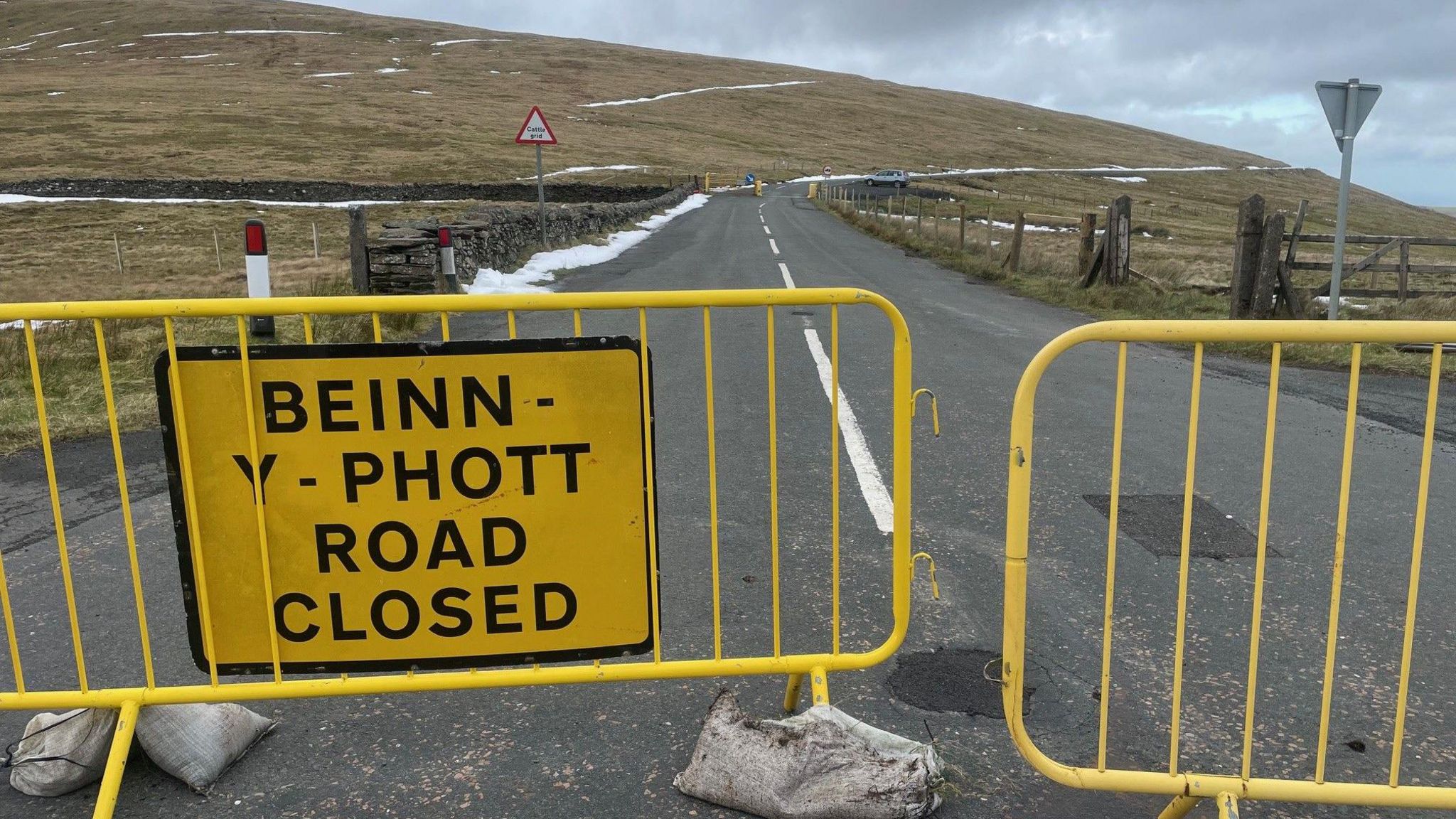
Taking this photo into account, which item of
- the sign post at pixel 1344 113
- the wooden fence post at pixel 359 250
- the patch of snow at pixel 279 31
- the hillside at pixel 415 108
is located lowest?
the wooden fence post at pixel 359 250

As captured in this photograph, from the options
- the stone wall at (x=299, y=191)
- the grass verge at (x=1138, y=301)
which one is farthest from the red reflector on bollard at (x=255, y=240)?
the stone wall at (x=299, y=191)

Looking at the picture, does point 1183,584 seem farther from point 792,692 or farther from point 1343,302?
point 1343,302

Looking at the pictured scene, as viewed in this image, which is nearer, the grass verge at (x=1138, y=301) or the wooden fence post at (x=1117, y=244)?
the grass verge at (x=1138, y=301)

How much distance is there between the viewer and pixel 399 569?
288cm

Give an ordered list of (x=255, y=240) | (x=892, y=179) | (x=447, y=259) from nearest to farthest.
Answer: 1. (x=255, y=240)
2. (x=447, y=259)
3. (x=892, y=179)

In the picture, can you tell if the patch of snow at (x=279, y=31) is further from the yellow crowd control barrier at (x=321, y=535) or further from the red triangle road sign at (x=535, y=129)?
the yellow crowd control barrier at (x=321, y=535)

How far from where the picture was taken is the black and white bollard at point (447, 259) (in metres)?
12.6

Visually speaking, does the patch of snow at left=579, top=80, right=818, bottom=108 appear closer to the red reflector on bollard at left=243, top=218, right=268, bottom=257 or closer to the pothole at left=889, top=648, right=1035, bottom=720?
the red reflector on bollard at left=243, top=218, right=268, bottom=257

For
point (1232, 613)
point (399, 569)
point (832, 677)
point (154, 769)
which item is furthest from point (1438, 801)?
point (154, 769)

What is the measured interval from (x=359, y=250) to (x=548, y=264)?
5.57 meters

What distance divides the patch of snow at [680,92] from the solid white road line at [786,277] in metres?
87.9

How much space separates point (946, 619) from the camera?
3754mm

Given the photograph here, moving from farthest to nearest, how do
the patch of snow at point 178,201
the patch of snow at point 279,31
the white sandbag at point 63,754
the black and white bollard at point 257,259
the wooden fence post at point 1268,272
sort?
1. the patch of snow at point 279,31
2. the patch of snow at point 178,201
3. the wooden fence post at point 1268,272
4. the black and white bollard at point 257,259
5. the white sandbag at point 63,754

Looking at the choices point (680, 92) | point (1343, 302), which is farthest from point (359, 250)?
point (680, 92)
